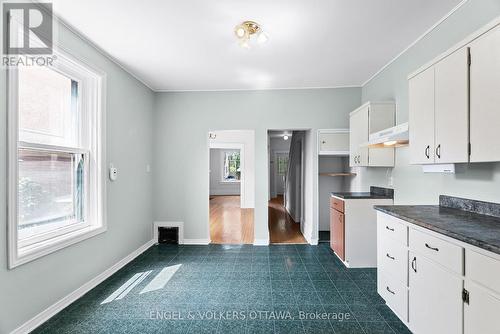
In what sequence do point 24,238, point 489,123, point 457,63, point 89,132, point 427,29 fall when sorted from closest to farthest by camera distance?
point 489,123, point 457,63, point 24,238, point 427,29, point 89,132

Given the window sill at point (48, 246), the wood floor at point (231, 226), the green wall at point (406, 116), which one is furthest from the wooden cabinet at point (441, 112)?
the window sill at point (48, 246)

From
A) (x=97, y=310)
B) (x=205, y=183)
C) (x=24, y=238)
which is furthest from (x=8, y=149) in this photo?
(x=205, y=183)

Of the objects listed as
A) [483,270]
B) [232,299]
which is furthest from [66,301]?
[483,270]

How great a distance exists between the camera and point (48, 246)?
2.04 metres

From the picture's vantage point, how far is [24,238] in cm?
196

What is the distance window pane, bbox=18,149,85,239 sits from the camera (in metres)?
1.98

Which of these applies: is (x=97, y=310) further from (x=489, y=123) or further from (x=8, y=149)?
(x=489, y=123)

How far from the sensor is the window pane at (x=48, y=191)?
198 centimetres

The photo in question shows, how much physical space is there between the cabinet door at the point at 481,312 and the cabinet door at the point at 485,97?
77cm

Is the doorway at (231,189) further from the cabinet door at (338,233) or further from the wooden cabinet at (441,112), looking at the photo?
the wooden cabinet at (441,112)

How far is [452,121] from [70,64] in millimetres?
3421

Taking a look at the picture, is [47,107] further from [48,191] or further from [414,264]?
[414,264]

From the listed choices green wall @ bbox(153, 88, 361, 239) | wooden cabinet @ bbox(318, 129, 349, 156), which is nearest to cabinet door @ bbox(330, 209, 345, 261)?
green wall @ bbox(153, 88, 361, 239)

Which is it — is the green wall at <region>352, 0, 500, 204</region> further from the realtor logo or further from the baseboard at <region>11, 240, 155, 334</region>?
the baseboard at <region>11, 240, 155, 334</region>
